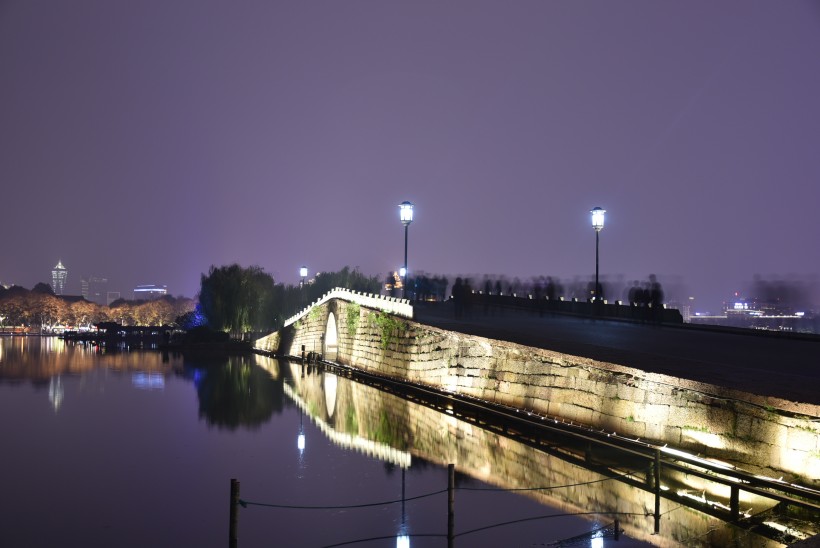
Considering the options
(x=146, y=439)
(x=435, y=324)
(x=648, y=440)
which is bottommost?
(x=146, y=439)

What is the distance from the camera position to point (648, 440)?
12.0m

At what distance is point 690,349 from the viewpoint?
15.3m

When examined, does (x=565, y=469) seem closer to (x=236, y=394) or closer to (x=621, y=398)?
(x=621, y=398)

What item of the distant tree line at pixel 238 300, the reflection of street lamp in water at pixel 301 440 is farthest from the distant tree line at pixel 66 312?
the reflection of street lamp in water at pixel 301 440

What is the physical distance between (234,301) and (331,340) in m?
25.0

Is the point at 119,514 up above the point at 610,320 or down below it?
below

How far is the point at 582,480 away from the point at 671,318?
1461 centimetres

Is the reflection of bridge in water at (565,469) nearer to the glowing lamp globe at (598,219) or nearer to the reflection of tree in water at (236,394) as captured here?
the reflection of tree in water at (236,394)

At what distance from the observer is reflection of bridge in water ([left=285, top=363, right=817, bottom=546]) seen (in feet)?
29.4

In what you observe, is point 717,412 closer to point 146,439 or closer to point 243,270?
point 146,439

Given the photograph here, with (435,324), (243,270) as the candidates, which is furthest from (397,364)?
(243,270)

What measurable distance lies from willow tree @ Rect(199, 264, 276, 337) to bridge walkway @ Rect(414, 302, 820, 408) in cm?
3994

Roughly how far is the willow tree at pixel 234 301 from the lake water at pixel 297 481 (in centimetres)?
3655

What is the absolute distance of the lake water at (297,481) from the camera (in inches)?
373
